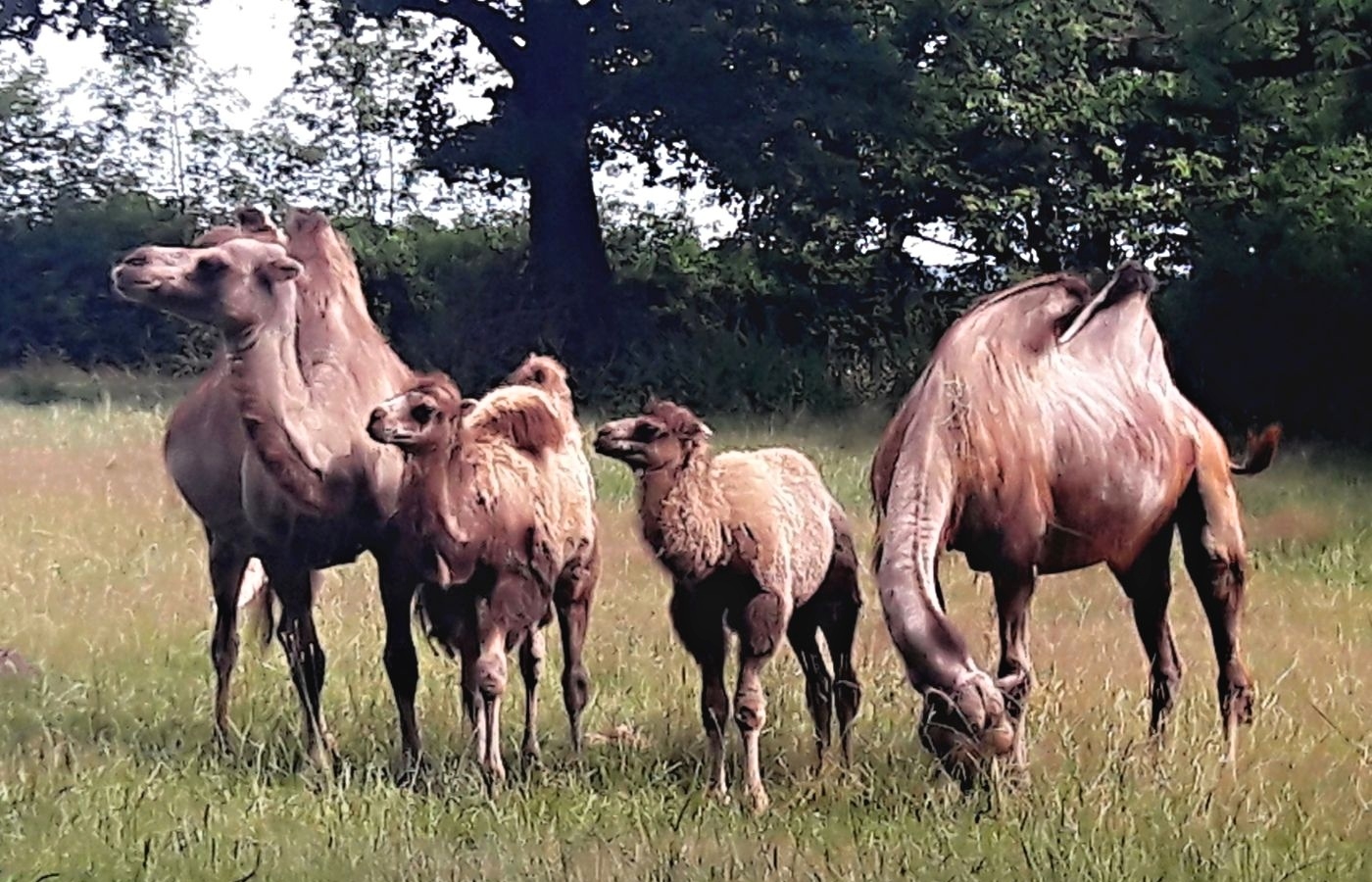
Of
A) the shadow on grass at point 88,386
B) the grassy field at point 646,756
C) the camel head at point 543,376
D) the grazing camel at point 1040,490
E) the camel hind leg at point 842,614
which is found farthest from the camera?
the shadow on grass at point 88,386

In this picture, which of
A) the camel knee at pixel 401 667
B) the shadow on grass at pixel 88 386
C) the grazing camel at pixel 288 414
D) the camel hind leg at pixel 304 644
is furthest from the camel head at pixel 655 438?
the shadow on grass at pixel 88 386

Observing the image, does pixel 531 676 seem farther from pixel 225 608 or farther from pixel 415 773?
pixel 225 608

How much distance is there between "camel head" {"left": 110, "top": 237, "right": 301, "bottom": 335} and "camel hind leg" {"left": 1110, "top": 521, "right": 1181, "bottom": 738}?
336 centimetres

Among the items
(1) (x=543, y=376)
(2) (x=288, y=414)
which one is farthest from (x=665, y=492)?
(1) (x=543, y=376)

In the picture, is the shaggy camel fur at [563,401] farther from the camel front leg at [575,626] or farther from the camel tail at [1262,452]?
the camel tail at [1262,452]

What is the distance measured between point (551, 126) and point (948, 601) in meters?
11.4

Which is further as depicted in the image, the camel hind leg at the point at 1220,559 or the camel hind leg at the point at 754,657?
the camel hind leg at the point at 1220,559

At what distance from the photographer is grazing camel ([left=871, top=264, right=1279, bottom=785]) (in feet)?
15.7

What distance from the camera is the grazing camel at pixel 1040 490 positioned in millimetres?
4781

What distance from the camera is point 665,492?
222 inches

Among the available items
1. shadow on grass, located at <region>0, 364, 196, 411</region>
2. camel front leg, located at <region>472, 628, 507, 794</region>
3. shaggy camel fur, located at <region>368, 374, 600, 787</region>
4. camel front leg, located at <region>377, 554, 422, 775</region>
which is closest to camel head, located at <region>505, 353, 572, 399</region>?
shaggy camel fur, located at <region>368, 374, 600, 787</region>

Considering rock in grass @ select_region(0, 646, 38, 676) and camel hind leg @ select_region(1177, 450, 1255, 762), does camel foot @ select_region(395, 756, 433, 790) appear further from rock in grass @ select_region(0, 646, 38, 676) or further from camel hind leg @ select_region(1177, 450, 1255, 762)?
camel hind leg @ select_region(1177, 450, 1255, 762)

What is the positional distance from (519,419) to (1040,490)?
1843 millimetres

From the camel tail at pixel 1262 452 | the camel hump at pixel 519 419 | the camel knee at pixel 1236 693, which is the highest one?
the camel hump at pixel 519 419
